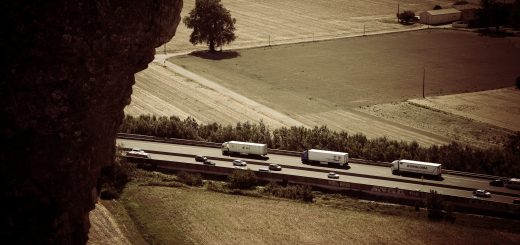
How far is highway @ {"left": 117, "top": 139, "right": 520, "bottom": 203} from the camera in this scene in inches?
2502

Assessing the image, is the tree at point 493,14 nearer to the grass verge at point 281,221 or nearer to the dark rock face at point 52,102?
the grass verge at point 281,221

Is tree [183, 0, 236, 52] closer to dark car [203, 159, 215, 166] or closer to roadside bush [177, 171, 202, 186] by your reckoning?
dark car [203, 159, 215, 166]

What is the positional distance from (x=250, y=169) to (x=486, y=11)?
105133mm

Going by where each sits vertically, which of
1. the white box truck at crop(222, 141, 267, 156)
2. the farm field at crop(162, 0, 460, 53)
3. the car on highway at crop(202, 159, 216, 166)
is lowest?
the car on highway at crop(202, 159, 216, 166)

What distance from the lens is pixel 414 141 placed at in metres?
75.9

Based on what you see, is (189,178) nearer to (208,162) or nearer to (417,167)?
(208,162)

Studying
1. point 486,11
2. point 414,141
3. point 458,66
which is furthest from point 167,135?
point 486,11

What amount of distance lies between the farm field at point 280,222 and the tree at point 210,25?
241 ft

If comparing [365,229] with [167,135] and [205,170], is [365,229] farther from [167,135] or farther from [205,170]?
[167,135]

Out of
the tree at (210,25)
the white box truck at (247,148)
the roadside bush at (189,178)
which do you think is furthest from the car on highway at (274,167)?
the tree at (210,25)

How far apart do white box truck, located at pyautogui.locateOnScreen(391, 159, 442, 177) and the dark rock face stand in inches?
1781

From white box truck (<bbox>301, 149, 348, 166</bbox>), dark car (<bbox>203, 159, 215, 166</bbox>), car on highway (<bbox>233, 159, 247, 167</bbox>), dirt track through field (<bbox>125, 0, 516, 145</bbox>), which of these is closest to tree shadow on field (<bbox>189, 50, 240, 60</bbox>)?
dirt track through field (<bbox>125, 0, 516, 145</bbox>)

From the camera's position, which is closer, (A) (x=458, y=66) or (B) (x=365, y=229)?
(B) (x=365, y=229)

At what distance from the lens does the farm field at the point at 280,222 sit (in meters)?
52.0
